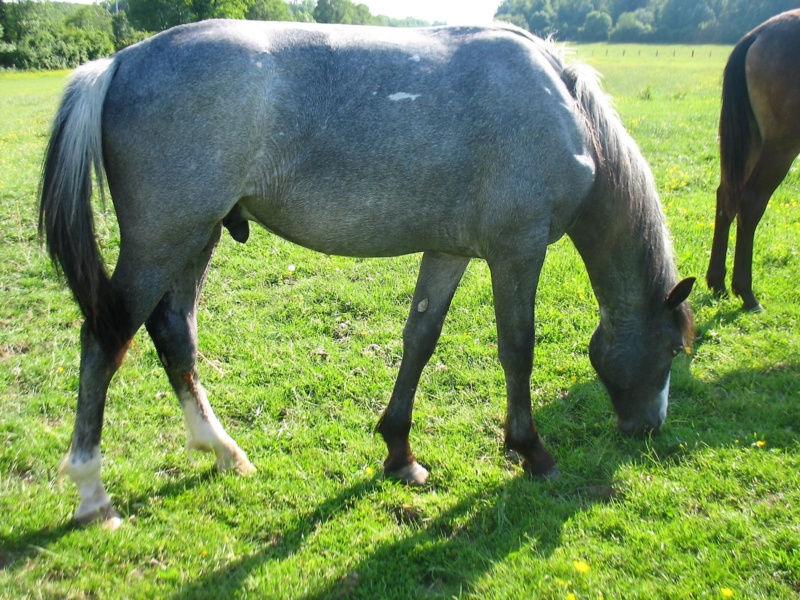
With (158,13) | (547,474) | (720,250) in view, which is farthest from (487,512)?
(158,13)

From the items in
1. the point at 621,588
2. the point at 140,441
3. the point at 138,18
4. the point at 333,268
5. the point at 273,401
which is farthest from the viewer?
the point at 138,18

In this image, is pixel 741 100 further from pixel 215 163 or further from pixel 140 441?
pixel 140 441

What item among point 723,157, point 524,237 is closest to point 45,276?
point 524,237

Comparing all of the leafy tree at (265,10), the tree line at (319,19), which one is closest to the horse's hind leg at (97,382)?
the tree line at (319,19)

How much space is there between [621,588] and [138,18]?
42281mm

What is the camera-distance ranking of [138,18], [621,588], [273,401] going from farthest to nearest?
[138,18]
[273,401]
[621,588]

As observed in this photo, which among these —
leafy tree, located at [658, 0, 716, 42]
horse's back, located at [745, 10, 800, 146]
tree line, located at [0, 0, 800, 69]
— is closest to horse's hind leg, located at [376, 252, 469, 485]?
horse's back, located at [745, 10, 800, 146]

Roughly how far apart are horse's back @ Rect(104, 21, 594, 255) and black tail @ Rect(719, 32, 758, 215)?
10.4ft

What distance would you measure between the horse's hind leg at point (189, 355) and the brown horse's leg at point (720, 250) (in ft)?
14.0

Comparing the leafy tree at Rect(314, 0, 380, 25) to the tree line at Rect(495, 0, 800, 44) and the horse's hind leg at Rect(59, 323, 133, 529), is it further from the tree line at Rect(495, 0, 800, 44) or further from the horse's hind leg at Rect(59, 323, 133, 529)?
the horse's hind leg at Rect(59, 323, 133, 529)

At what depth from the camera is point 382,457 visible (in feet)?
12.2

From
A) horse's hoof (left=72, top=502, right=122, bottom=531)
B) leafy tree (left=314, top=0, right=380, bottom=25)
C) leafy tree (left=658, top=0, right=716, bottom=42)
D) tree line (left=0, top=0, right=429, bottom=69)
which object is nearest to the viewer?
horse's hoof (left=72, top=502, right=122, bottom=531)

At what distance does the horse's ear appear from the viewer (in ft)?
10.8

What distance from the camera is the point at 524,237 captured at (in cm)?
302
